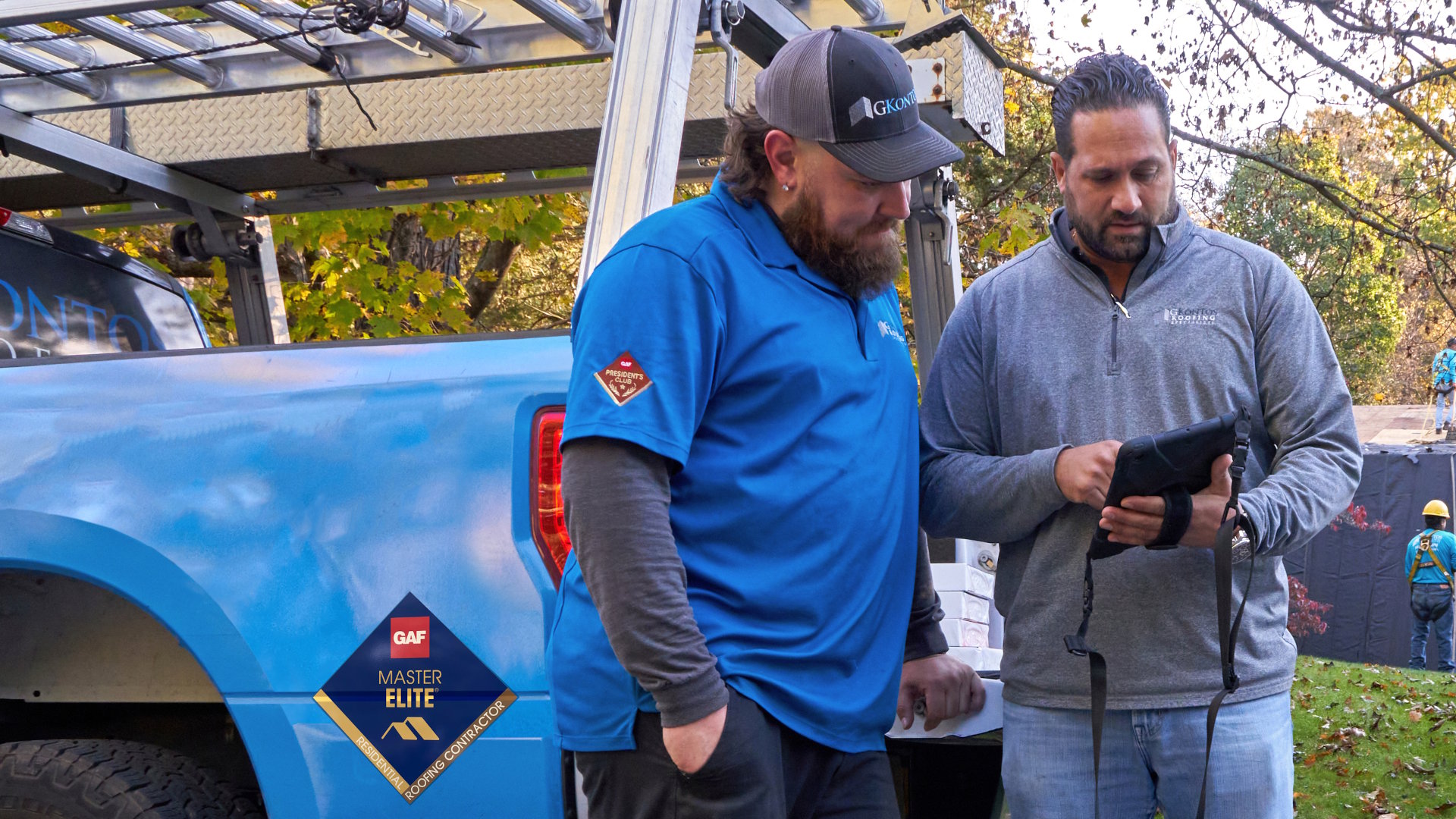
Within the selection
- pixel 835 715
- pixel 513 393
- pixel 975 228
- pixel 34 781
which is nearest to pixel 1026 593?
pixel 835 715

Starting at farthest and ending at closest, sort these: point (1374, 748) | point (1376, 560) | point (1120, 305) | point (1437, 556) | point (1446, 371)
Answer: point (1446, 371)
point (1376, 560)
point (1437, 556)
point (1374, 748)
point (1120, 305)

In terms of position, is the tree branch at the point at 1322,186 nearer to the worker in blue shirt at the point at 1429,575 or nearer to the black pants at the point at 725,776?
the black pants at the point at 725,776

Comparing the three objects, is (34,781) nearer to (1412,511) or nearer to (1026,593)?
(1026,593)

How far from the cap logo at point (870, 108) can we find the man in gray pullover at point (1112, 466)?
0.42 meters

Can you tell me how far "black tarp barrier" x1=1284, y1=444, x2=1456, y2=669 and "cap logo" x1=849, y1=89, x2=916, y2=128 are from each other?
60.1ft

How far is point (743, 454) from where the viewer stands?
199cm

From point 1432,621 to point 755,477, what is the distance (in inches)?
674

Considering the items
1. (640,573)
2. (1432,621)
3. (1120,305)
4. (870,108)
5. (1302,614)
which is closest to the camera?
(640,573)

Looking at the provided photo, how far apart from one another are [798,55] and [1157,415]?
894 millimetres

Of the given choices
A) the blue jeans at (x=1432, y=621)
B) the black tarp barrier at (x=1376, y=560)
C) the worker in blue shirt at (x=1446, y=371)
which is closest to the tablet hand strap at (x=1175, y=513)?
the blue jeans at (x=1432, y=621)

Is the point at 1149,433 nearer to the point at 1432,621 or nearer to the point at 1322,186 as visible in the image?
the point at 1322,186

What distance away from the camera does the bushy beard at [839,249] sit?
215 centimetres

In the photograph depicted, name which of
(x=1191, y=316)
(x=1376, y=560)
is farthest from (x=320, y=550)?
(x=1376, y=560)

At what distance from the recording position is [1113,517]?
7.00 ft
